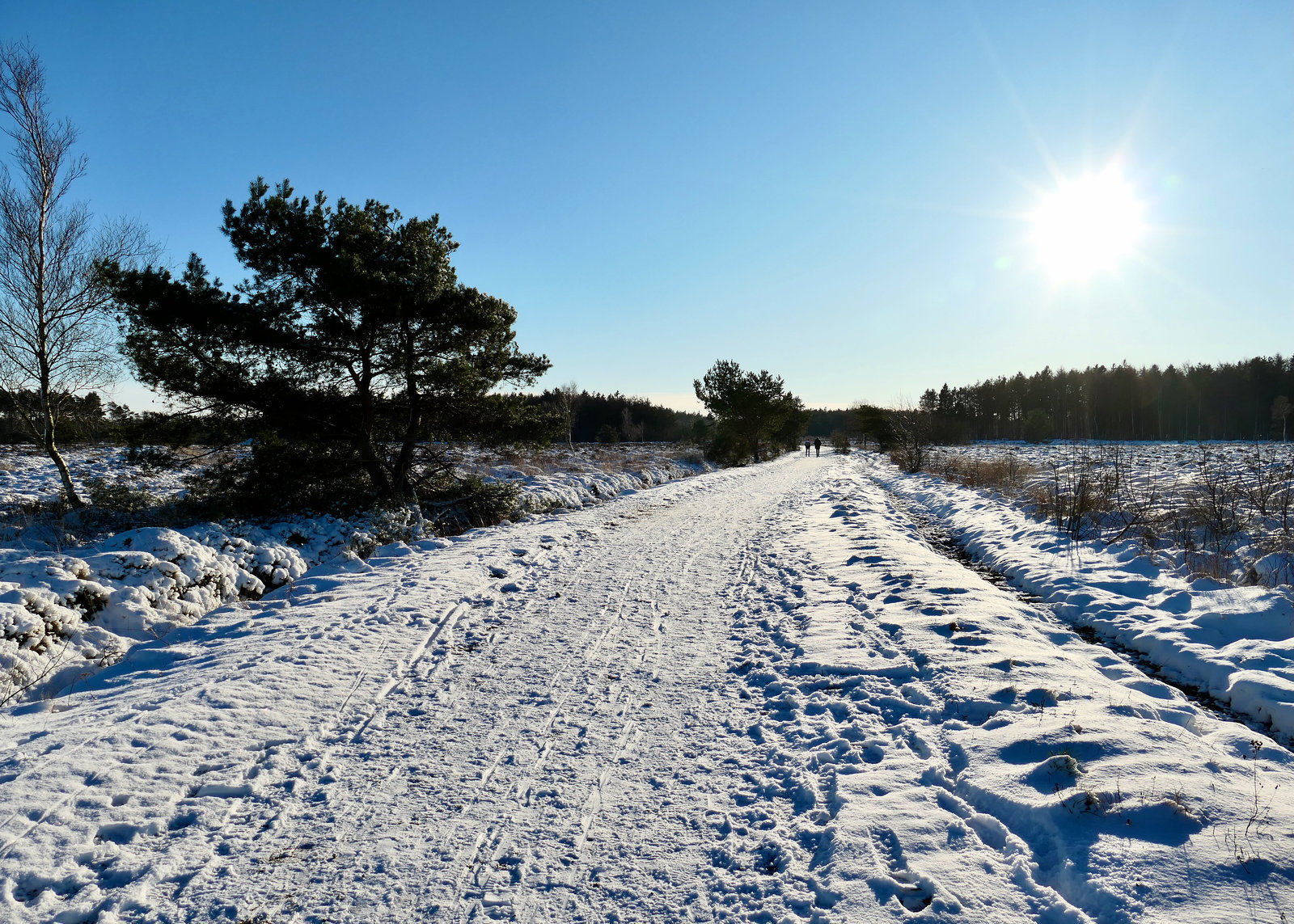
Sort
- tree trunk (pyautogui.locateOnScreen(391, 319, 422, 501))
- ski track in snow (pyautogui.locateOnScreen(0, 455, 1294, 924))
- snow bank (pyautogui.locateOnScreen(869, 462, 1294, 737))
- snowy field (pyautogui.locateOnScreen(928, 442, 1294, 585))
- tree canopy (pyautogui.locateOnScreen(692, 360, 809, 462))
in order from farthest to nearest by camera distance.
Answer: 1. tree canopy (pyautogui.locateOnScreen(692, 360, 809, 462))
2. tree trunk (pyautogui.locateOnScreen(391, 319, 422, 501))
3. snowy field (pyautogui.locateOnScreen(928, 442, 1294, 585))
4. snow bank (pyautogui.locateOnScreen(869, 462, 1294, 737))
5. ski track in snow (pyautogui.locateOnScreen(0, 455, 1294, 924))

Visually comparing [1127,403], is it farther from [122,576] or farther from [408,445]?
[122,576]

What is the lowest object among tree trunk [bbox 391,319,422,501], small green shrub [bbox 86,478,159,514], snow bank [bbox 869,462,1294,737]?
snow bank [bbox 869,462,1294,737]

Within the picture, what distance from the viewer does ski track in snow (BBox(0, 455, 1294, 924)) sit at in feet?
7.95

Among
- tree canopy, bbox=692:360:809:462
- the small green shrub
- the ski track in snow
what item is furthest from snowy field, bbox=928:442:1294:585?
tree canopy, bbox=692:360:809:462

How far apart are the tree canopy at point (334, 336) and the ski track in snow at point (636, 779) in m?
5.54

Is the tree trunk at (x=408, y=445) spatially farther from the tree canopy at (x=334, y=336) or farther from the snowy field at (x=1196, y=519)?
the snowy field at (x=1196, y=519)

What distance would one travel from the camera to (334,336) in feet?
34.7

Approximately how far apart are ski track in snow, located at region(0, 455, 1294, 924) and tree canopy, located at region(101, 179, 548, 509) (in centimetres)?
554

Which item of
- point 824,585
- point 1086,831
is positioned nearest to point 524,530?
point 824,585

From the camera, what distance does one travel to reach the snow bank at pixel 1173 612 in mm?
4262

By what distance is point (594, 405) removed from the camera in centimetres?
8444

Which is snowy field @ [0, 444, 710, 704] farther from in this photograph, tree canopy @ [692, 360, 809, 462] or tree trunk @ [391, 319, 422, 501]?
tree canopy @ [692, 360, 809, 462]

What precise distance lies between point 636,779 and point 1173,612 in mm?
6236

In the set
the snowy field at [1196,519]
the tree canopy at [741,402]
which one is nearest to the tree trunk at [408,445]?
the snowy field at [1196,519]
